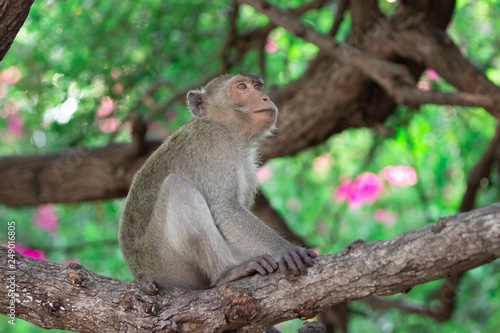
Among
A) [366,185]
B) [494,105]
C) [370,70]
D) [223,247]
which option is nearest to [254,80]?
[370,70]

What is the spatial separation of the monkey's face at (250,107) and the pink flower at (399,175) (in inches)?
146

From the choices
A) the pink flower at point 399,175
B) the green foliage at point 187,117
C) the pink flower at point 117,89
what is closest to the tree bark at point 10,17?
the green foliage at point 187,117

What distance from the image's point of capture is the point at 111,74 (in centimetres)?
739

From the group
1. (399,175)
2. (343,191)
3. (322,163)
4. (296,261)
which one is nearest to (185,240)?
(296,261)

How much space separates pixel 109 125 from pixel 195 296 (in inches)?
192

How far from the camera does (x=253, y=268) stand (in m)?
3.86

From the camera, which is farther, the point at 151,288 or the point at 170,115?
the point at 170,115

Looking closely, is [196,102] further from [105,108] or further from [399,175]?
[399,175]

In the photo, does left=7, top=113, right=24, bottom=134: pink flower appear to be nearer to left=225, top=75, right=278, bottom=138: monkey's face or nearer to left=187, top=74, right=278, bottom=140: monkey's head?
left=187, top=74, right=278, bottom=140: monkey's head

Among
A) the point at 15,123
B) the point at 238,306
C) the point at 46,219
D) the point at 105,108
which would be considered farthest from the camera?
the point at 46,219

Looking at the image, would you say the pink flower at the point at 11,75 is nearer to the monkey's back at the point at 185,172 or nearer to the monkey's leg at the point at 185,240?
the monkey's back at the point at 185,172

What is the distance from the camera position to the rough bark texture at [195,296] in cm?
332

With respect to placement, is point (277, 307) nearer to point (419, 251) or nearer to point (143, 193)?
point (419, 251)

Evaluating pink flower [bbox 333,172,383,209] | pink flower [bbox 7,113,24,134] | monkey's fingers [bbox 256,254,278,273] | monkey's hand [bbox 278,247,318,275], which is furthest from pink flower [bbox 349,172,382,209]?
pink flower [bbox 7,113,24,134]
